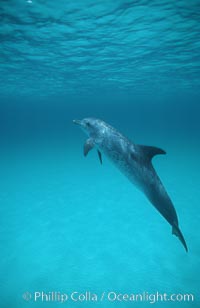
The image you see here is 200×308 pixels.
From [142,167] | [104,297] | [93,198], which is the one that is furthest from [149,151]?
[93,198]

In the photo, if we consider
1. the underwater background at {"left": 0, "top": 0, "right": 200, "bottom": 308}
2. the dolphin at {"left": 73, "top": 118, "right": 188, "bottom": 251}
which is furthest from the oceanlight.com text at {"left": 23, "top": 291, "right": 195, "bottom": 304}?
the dolphin at {"left": 73, "top": 118, "right": 188, "bottom": 251}

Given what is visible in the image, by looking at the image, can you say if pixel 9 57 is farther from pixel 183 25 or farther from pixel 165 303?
Result: pixel 165 303

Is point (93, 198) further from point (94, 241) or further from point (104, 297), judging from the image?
point (104, 297)

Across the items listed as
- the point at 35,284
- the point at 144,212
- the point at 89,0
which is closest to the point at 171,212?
the point at 35,284

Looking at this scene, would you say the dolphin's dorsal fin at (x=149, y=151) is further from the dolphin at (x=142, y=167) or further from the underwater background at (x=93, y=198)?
the underwater background at (x=93, y=198)

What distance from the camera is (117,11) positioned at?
1151cm

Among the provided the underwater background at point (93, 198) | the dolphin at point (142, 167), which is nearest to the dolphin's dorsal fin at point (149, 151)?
the dolphin at point (142, 167)

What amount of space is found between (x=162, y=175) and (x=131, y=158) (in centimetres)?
1320

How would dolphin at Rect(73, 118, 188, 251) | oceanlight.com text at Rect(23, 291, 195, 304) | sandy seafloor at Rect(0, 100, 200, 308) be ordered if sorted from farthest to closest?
1. sandy seafloor at Rect(0, 100, 200, 308)
2. oceanlight.com text at Rect(23, 291, 195, 304)
3. dolphin at Rect(73, 118, 188, 251)

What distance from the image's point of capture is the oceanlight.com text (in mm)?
6903

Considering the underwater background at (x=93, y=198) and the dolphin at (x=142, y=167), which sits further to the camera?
the underwater background at (x=93, y=198)

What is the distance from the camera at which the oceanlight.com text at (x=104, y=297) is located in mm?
6903

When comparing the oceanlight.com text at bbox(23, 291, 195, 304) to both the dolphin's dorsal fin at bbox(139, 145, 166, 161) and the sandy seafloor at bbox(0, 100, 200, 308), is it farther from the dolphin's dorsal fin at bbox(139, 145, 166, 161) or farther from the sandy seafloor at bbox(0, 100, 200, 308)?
the dolphin's dorsal fin at bbox(139, 145, 166, 161)

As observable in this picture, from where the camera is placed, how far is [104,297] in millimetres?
7066
